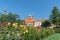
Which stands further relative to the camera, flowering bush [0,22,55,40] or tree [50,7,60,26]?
tree [50,7,60,26]

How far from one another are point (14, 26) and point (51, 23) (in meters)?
57.5

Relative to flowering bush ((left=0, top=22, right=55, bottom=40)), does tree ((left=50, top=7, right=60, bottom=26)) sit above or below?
above

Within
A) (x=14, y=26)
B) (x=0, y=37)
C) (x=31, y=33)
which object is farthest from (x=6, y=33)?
(x=31, y=33)

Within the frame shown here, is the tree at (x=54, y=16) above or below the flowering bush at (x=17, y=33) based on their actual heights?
above

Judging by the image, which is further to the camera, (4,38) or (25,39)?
(25,39)

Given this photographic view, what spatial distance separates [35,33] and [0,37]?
2.34 meters

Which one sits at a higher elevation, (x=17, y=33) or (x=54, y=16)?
A: (x=54, y=16)

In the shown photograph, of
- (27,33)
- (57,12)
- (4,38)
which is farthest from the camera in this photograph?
(57,12)

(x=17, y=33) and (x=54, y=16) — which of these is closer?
(x=17, y=33)

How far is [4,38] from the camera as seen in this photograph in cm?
777

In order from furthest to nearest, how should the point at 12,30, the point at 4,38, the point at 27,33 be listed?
the point at 27,33 → the point at 12,30 → the point at 4,38

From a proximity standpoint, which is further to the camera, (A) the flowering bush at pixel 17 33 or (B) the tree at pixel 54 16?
(B) the tree at pixel 54 16

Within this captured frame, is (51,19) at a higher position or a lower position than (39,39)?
higher

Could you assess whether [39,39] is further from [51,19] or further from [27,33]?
[51,19]
